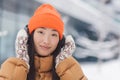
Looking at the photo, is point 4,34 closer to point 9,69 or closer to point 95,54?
point 95,54

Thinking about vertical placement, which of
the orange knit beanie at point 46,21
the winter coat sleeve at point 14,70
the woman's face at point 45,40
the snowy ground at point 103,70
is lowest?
the snowy ground at point 103,70

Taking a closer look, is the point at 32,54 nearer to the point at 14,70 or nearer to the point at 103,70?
the point at 14,70

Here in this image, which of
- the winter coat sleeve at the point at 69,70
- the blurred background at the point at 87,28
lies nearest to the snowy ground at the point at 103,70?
the blurred background at the point at 87,28

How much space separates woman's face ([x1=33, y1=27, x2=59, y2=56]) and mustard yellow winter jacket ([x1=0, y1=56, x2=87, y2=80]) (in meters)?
0.03

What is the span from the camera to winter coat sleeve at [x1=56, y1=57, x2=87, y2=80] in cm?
126

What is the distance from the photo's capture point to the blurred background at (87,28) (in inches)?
85.2

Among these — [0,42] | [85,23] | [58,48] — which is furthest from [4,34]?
[58,48]

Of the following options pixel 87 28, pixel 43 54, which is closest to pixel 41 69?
pixel 43 54

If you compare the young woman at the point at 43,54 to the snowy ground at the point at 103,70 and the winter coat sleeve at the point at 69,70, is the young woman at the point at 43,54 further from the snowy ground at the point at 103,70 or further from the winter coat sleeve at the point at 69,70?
the snowy ground at the point at 103,70

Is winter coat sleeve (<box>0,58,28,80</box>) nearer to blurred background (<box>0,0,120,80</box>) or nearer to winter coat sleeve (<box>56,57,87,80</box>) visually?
winter coat sleeve (<box>56,57,87,80</box>)

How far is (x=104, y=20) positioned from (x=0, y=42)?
60 cm

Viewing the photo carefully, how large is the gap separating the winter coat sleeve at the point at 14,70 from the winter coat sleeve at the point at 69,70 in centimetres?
11

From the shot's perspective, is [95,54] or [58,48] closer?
[58,48]

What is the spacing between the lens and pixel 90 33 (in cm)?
225
